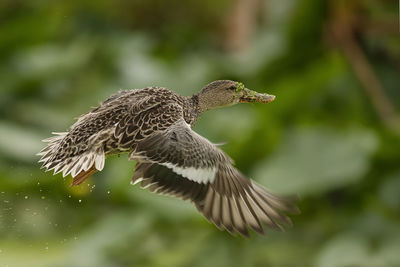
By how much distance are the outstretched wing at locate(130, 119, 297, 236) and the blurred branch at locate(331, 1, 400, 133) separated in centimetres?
340

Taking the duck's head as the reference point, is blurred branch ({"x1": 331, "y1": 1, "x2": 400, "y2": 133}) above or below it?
above

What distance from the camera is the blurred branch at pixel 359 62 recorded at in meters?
4.32

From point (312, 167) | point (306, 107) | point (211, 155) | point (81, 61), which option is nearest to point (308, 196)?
point (312, 167)

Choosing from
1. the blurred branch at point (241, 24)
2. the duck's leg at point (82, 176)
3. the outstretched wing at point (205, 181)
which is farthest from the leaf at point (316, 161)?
the duck's leg at point (82, 176)

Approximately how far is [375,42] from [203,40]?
5.10 feet

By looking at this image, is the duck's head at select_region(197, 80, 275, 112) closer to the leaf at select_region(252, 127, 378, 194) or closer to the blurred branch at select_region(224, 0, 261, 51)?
the leaf at select_region(252, 127, 378, 194)

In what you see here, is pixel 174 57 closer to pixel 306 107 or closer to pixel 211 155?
pixel 306 107

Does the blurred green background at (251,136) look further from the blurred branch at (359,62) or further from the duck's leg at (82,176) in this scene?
the duck's leg at (82,176)

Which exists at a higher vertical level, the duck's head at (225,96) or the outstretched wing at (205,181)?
the duck's head at (225,96)

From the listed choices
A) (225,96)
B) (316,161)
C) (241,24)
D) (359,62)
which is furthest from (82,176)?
(241,24)

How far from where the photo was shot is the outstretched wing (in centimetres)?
64

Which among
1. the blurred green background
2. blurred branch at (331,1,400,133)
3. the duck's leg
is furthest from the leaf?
the duck's leg

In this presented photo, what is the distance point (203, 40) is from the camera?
244 inches

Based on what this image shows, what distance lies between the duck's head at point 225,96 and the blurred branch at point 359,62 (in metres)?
3.52
